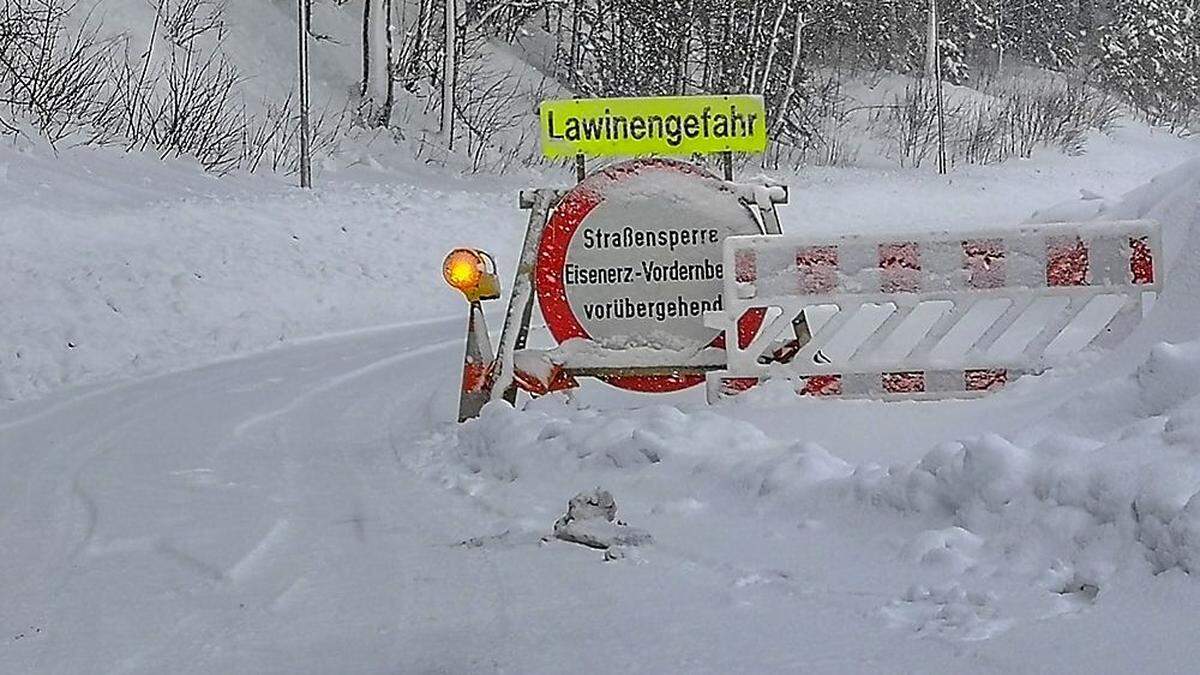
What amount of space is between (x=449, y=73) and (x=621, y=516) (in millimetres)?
29386

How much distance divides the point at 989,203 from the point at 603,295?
29.4m

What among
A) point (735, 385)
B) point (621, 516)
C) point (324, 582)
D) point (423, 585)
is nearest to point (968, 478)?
point (621, 516)

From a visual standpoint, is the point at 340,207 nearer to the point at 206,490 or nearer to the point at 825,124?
the point at 206,490

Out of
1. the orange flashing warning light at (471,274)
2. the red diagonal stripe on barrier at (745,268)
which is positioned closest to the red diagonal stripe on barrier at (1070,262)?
the red diagonal stripe on barrier at (745,268)

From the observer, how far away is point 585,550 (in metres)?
4.68

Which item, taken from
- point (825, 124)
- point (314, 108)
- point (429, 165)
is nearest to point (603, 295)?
point (429, 165)

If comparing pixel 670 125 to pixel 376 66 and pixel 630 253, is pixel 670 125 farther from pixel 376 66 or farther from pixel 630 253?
pixel 376 66

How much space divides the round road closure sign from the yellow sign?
258 millimetres

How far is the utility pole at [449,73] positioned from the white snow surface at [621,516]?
78.2ft

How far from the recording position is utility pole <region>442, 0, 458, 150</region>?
108 feet

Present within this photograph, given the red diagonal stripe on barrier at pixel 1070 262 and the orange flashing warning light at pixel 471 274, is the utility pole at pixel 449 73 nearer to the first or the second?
the orange flashing warning light at pixel 471 274

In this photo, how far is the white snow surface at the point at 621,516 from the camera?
11.7 feet

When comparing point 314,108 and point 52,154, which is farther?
point 314,108

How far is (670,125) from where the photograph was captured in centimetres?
737
